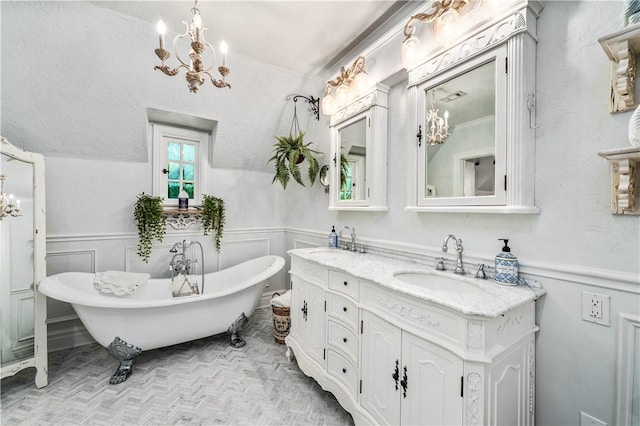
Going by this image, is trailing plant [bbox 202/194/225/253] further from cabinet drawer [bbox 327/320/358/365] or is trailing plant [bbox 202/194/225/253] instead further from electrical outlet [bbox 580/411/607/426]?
electrical outlet [bbox 580/411/607/426]

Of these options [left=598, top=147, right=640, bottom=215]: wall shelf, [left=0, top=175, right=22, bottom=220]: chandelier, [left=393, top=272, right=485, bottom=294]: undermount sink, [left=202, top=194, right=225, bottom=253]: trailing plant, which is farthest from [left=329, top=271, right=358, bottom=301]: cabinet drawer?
[left=0, top=175, right=22, bottom=220]: chandelier

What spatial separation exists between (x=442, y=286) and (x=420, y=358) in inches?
20.2

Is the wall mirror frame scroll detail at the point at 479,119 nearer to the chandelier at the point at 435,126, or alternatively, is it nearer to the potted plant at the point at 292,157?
the chandelier at the point at 435,126

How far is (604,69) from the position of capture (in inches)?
42.7

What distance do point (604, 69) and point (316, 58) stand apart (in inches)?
83.9

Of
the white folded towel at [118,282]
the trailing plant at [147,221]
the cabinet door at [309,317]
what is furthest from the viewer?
the trailing plant at [147,221]

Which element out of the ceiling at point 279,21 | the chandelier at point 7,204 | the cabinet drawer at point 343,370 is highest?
the ceiling at point 279,21

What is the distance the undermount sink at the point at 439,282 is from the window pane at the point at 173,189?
2732mm

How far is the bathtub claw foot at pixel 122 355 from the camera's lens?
79.7 inches

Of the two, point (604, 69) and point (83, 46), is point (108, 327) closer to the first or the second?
point (83, 46)

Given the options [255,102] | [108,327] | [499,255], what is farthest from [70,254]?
[499,255]

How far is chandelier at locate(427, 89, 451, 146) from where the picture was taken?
5.31 feet

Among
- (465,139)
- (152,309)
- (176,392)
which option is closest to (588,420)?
(465,139)

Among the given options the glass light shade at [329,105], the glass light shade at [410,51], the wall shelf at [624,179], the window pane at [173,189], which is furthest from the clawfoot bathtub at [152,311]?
the wall shelf at [624,179]
